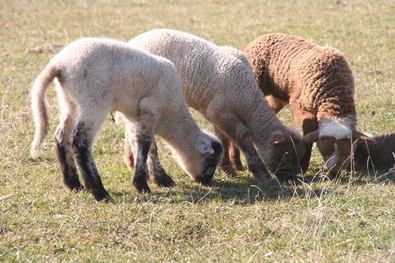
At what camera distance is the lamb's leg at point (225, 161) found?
758cm

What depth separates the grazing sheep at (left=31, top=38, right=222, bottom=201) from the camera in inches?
234

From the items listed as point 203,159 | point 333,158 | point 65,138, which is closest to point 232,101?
point 203,159

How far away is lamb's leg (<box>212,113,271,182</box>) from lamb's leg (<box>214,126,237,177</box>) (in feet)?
1.06

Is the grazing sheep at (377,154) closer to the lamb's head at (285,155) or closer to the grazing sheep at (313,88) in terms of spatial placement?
the grazing sheep at (313,88)

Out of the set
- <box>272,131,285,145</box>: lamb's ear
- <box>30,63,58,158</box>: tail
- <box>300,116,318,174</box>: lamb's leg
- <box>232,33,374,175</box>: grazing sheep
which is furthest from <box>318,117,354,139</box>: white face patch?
<box>30,63,58,158</box>: tail

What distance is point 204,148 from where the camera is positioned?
22.6ft

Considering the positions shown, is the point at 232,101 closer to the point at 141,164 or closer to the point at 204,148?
the point at 204,148

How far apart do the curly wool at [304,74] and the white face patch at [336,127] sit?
0.10 m

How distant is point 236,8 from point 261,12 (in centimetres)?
151

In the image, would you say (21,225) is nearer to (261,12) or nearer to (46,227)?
(46,227)

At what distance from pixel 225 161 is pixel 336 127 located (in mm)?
1643

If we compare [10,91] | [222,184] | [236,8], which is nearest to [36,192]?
[222,184]

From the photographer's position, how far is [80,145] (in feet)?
19.5

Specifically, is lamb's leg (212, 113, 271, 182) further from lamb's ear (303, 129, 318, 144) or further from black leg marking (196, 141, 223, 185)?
lamb's ear (303, 129, 318, 144)
